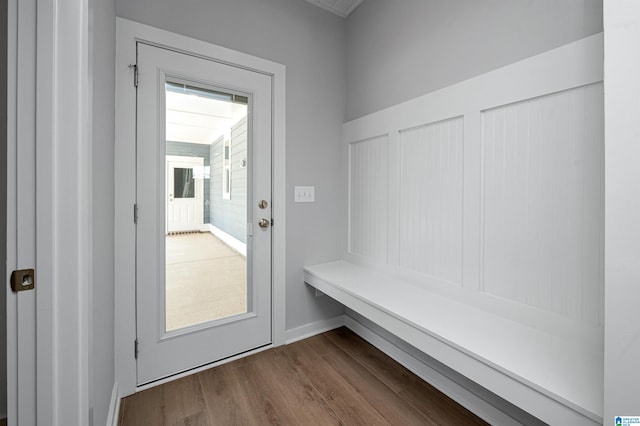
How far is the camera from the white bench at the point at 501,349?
2.97 ft

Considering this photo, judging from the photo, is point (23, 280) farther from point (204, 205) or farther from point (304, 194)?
point (304, 194)

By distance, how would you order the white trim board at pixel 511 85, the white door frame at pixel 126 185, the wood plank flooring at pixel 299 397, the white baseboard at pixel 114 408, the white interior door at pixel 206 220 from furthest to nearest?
the white interior door at pixel 206 220
the white door frame at pixel 126 185
the wood plank flooring at pixel 299 397
the white baseboard at pixel 114 408
the white trim board at pixel 511 85

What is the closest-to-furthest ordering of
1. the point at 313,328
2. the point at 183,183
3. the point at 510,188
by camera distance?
the point at 510,188 → the point at 183,183 → the point at 313,328

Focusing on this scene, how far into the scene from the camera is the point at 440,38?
1.68m

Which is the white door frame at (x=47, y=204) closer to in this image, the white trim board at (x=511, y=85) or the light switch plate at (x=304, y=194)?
the light switch plate at (x=304, y=194)

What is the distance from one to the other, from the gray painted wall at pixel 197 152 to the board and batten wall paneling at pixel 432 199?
4.23 feet

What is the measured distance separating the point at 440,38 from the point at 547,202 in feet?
3.62

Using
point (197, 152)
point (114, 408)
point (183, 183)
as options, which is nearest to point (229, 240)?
point (183, 183)

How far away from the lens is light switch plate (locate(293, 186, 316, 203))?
7.27 ft

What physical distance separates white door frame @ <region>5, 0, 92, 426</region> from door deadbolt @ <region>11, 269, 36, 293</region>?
14mm

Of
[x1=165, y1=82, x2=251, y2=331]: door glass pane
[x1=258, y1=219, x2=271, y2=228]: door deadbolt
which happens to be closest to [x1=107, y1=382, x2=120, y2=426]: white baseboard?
[x1=165, y1=82, x2=251, y2=331]: door glass pane

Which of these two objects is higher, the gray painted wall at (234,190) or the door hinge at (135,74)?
the door hinge at (135,74)

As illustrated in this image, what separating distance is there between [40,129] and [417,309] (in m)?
1.62

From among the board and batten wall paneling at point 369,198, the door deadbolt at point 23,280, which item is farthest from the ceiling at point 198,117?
the door deadbolt at point 23,280
